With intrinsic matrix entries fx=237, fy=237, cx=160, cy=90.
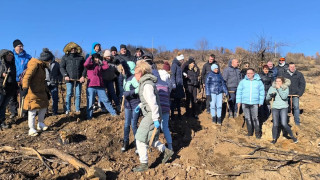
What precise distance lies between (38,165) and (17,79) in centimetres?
328

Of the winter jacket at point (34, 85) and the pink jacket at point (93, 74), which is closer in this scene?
the winter jacket at point (34, 85)

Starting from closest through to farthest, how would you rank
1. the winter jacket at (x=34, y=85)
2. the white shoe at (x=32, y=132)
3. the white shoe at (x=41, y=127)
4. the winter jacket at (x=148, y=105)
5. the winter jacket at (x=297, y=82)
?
the winter jacket at (x=148, y=105) → the winter jacket at (x=34, y=85) → the white shoe at (x=32, y=132) → the white shoe at (x=41, y=127) → the winter jacket at (x=297, y=82)

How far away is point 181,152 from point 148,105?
1694mm

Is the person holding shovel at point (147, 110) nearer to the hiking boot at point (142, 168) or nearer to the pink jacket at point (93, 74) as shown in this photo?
the hiking boot at point (142, 168)

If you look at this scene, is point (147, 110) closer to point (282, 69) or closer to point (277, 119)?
point (277, 119)

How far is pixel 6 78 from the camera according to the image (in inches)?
238

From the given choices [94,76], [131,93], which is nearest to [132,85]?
[131,93]

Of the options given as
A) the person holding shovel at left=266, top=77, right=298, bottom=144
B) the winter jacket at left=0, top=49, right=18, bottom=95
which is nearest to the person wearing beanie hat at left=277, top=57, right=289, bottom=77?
the person holding shovel at left=266, top=77, right=298, bottom=144

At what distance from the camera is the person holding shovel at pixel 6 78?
19.7ft

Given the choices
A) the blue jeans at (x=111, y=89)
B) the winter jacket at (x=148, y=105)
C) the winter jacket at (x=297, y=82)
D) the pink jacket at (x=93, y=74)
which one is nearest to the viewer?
the winter jacket at (x=148, y=105)

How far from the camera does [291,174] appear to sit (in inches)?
177

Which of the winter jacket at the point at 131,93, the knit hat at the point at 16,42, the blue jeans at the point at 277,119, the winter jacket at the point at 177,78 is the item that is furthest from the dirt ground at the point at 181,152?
the knit hat at the point at 16,42

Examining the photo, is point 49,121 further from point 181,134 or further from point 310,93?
point 310,93

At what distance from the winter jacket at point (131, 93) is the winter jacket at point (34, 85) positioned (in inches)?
86.6
